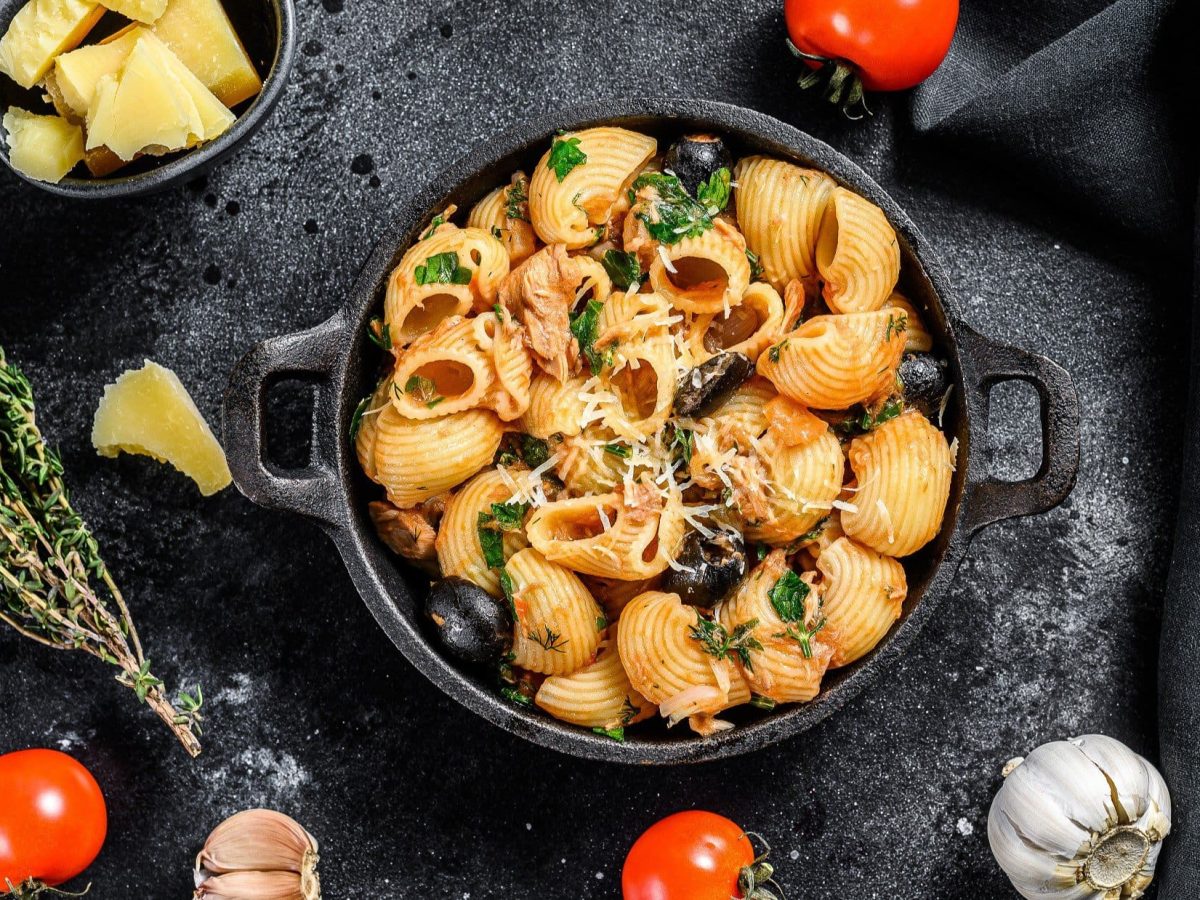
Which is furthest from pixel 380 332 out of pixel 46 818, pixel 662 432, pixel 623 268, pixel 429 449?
pixel 46 818

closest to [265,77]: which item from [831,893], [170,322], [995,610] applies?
[170,322]

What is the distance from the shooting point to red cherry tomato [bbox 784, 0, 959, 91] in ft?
8.77

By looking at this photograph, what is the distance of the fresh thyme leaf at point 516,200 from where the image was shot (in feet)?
8.32

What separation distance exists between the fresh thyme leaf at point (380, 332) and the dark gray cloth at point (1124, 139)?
4.55 feet

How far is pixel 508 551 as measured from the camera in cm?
243

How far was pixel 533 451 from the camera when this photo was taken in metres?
2.46

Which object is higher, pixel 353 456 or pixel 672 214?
pixel 672 214

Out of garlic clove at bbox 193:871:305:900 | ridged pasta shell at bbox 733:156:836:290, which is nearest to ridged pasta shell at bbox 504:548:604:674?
ridged pasta shell at bbox 733:156:836:290

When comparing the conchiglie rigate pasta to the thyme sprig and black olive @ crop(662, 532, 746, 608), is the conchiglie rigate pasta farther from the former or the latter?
the thyme sprig

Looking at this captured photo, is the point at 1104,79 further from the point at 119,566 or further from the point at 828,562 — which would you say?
the point at 119,566

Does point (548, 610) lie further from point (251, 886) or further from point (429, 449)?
point (251, 886)

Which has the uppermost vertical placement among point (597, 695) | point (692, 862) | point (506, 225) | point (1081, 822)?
point (506, 225)

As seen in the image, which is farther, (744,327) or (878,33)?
(878,33)

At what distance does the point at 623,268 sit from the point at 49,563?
1.39 metres
